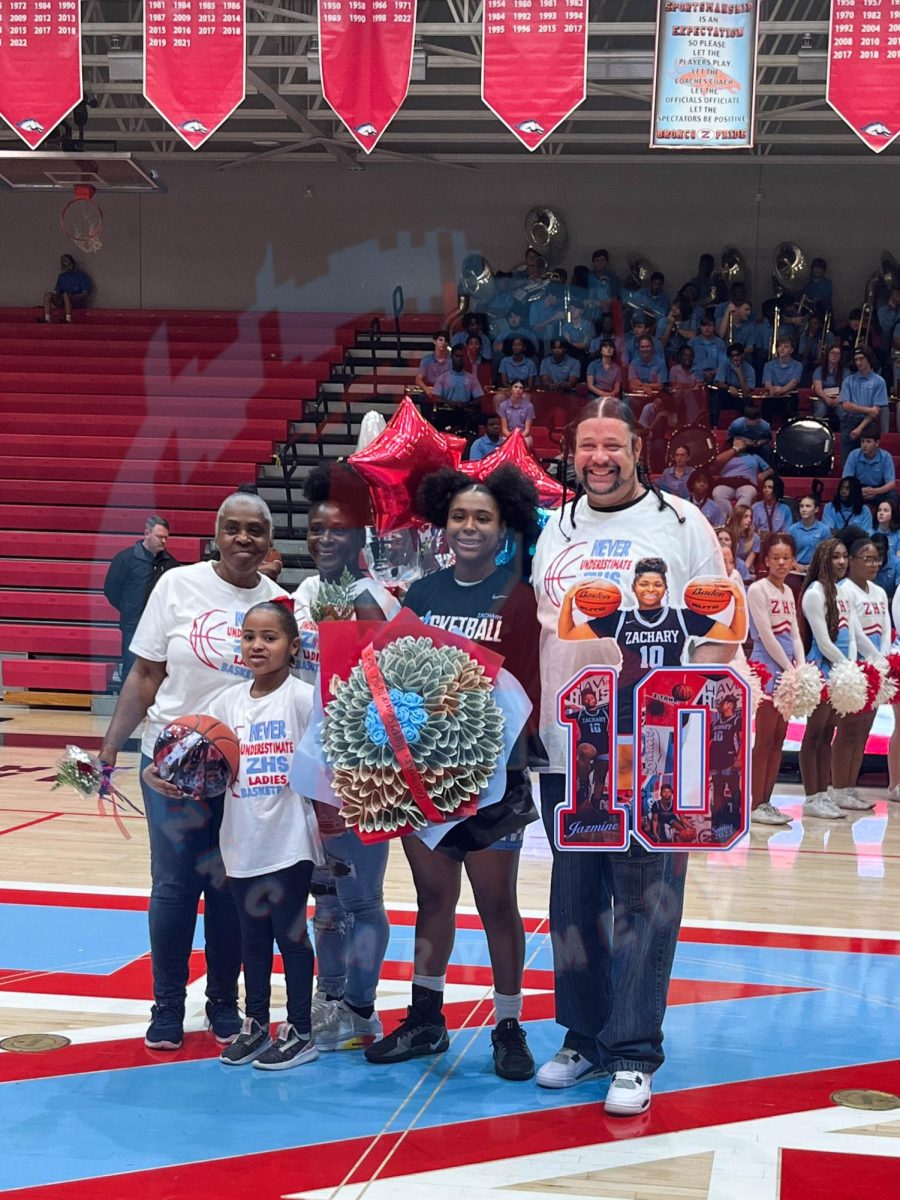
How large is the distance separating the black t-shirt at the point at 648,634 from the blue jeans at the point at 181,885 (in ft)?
3.19

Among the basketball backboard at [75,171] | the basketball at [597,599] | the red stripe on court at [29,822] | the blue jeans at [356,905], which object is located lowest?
the red stripe on court at [29,822]

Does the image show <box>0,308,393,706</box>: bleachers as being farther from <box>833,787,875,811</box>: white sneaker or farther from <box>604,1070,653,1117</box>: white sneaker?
<box>604,1070,653,1117</box>: white sneaker

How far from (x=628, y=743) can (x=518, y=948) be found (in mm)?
588

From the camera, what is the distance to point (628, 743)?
271 cm

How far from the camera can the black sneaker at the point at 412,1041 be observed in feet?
10.0

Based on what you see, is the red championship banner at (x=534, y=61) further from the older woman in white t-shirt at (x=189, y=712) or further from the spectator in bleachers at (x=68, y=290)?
the spectator in bleachers at (x=68, y=290)

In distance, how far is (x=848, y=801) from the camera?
6480mm

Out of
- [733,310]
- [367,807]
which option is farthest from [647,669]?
[733,310]

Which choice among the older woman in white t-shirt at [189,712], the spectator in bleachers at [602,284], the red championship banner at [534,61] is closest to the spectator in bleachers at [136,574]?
the red championship banner at [534,61]

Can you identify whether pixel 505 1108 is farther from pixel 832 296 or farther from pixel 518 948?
pixel 832 296

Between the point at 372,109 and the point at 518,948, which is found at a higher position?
the point at 372,109

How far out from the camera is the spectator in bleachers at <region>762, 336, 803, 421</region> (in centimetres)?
1003

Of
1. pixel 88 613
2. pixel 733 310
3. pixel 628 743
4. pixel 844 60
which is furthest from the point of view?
pixel 733 310

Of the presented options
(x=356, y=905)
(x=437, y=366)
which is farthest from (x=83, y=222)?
(x=356, y=905)
